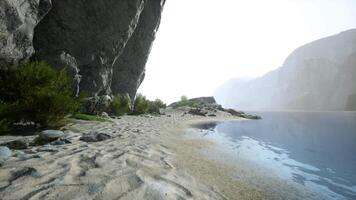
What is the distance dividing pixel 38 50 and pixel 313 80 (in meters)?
184

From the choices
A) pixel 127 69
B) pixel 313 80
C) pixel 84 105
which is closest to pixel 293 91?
pixel 313 80

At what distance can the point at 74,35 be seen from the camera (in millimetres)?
17812

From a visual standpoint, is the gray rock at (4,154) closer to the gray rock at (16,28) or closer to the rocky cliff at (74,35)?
the gray rock at (16,28)

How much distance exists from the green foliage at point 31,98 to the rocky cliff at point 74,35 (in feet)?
4.66

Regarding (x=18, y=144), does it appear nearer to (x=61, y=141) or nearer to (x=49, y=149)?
(x=49, y=149)

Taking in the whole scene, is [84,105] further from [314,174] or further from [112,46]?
[314,174]

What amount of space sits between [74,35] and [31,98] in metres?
12.0

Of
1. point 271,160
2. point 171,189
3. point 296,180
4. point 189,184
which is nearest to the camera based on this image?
point 171,189

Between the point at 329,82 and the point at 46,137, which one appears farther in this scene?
the point at 329,82

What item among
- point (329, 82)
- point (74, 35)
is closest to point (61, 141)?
point (74, 35)

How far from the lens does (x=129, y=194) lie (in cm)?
356

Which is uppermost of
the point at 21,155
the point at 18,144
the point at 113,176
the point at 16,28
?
the point at 16,28

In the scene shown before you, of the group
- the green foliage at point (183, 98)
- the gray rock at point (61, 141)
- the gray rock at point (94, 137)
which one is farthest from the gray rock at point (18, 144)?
the green foliage at point (183, 98)

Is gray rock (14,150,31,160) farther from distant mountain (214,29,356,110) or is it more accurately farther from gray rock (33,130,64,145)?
distant mountain (214,29,356,110)
